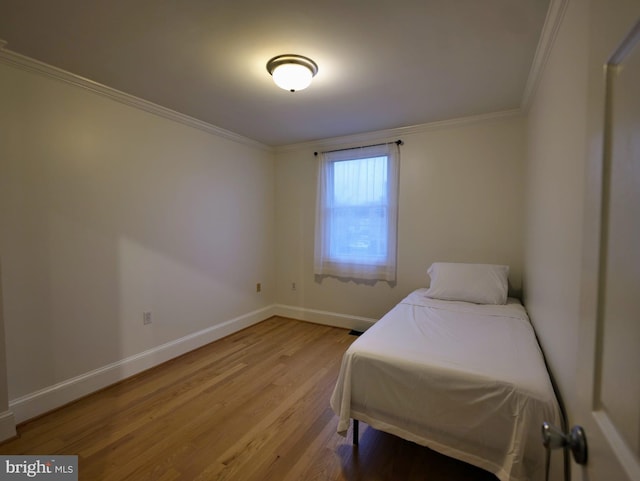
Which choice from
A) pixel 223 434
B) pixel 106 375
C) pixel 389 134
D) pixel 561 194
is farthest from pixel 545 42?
pixel 106 375

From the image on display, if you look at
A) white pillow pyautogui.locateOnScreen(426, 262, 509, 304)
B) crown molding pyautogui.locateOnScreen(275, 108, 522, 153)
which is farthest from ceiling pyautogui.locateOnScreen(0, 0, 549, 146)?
white pillow pyautogui.locateOnScreen(426, 262, 509, 304)

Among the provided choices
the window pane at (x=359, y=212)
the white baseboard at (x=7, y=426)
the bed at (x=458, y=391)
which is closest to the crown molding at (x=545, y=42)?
the window pane at (x=359, y=212)

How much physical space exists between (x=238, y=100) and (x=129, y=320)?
210 centimetres

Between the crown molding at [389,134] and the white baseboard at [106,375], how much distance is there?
7.86ft

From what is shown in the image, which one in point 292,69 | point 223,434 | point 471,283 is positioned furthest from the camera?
point 471,283

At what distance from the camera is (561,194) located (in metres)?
1.41

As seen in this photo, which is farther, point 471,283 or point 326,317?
point 326,317

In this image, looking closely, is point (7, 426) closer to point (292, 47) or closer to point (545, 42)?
point (292, 47)

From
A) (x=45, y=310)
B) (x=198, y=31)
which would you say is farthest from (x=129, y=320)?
(x=198, y=31)

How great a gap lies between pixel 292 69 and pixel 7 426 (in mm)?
2776

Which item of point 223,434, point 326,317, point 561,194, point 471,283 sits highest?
point 561,194

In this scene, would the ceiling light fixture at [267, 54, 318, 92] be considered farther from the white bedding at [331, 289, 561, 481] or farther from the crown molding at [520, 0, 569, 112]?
the white bedding at [331, 289, 561, 481]

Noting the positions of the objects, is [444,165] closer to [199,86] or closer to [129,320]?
[199,86]

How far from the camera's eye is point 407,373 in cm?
146
